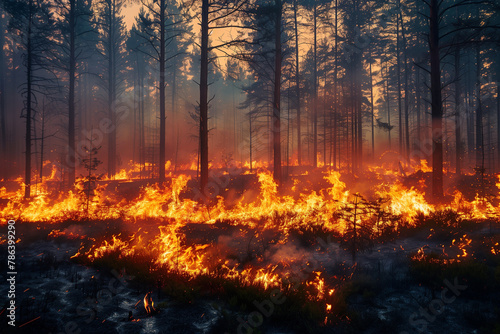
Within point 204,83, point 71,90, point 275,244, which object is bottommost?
point 275,244

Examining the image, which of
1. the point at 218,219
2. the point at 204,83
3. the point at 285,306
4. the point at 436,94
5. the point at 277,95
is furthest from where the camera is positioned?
the point at 277,95

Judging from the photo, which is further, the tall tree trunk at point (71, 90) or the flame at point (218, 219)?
the tall tree trunk at point (71, 90)

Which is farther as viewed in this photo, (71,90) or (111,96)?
(111,96)

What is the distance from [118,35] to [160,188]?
2006 centimetres

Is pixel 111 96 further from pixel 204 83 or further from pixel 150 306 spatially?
pixel 150 306

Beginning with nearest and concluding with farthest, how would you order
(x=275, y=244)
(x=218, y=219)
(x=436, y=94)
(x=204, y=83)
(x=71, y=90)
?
(x=275, y=244), (x=218, y=219), (x=436, y=94), (x=204, y=83), (x=71, y=90)

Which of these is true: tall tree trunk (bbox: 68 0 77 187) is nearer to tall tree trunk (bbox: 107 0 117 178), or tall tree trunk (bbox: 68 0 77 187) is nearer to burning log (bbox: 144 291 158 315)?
tall tree trunk (bbox: 107 0 117 178)

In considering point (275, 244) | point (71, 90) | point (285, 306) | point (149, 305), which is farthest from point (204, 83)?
point (71, 90)

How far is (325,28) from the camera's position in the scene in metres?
24.4

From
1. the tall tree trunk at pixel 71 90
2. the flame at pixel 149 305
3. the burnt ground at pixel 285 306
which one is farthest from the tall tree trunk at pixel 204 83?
the tall tree trunk at pixel 71 90

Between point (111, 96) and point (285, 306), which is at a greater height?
point (111, 96)

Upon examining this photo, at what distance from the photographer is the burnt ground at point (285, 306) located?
13.2 ft

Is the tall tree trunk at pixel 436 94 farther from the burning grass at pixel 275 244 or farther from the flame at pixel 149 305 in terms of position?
the flame at pixel 149 305

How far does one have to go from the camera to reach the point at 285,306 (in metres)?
4.42
